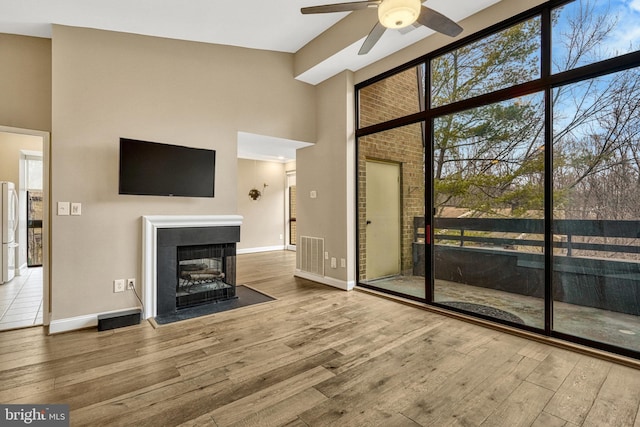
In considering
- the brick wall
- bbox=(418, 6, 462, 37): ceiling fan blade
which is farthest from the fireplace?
bbox=(418, 6, 462, 37): ceiling fan blade

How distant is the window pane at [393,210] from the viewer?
3822 millimetres

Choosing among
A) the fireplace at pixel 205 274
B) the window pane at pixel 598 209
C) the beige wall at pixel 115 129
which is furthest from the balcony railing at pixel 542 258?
the beige wall at pixel 115 129

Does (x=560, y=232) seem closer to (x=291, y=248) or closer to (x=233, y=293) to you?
(x=233, y=293)

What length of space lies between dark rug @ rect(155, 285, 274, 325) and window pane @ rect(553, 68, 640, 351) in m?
3.21

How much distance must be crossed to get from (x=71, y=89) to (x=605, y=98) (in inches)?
191

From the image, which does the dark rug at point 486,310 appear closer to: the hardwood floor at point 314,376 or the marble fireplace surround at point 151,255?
the hardwood floor at point 314,376

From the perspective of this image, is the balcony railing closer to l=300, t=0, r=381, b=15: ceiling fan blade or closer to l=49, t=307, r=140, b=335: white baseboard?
l=300, t=0, r=381, b=15: ceiling fan blade

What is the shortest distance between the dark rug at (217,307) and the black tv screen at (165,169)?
1.36m

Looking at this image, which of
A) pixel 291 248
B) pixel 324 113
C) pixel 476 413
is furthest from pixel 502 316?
pixel 291 248

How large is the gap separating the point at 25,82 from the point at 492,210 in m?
4.99

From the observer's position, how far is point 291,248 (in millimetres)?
8750

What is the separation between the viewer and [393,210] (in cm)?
420

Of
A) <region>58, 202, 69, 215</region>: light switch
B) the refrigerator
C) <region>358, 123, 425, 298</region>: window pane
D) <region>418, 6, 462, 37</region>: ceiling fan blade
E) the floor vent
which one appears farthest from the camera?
the floor vent

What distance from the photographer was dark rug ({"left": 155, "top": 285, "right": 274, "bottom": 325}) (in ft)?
10.9
